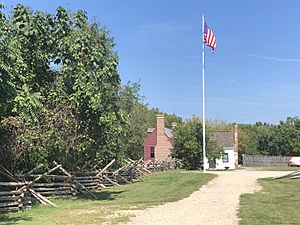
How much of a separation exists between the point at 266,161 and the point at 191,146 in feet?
89.7

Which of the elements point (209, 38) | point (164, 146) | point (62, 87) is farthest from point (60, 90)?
point (164, 146)

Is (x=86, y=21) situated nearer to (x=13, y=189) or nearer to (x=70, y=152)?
(x=70, y=152)


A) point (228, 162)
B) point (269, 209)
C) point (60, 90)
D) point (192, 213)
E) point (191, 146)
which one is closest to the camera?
point (192, 213)

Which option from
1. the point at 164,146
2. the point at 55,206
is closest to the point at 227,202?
the point at 55,206

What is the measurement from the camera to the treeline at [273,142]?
78250 millimetres

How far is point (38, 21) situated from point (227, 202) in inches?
393

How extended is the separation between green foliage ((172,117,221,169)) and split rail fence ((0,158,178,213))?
59.9ft

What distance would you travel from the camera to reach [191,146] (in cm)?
4569

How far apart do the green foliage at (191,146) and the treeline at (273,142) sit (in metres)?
34.8

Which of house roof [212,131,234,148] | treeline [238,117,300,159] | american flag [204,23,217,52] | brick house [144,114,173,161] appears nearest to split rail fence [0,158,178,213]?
american flag [204,23,217,52]

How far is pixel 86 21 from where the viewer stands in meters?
18.2

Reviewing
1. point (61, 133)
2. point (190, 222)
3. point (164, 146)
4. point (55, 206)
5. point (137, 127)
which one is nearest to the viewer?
point (190, 222)

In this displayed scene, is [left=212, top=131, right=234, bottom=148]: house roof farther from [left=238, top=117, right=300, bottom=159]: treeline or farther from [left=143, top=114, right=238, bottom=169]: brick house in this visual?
[left=238, top=117, right=300, bottom=159]: treeline

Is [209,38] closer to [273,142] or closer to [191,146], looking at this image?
[191,146]
